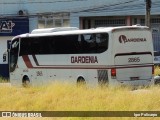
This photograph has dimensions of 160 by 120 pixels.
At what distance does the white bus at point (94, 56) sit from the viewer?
21.5m

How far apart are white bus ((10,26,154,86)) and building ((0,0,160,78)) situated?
1850 centimetres

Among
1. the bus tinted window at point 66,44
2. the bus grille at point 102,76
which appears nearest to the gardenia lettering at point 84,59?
the bus tinted window at point 66,44

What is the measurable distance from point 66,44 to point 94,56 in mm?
2386

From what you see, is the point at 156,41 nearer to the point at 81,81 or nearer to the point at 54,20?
the point at 54,20

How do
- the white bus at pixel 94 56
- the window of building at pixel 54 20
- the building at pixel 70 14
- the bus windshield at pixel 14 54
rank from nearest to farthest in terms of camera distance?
the white bus at pixel 94 56
the bus windshield at pixel 14 54
the building at pixel 70 14
the window of building at pixel 54 20

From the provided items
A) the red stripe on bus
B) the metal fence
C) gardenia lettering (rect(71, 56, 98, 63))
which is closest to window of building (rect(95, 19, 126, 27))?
the metal fence

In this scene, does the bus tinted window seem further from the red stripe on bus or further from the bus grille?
the bus grille

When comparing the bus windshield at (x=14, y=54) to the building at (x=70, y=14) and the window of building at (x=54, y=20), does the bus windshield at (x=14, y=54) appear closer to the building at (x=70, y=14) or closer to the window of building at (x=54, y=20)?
the building at (x=70, y=14)

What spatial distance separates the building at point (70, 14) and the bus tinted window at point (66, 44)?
18.4 meters

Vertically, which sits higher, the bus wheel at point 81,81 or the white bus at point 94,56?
the white bus at point 94,56

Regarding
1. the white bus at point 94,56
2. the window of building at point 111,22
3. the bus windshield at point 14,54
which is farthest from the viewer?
the window of building at point 111,22

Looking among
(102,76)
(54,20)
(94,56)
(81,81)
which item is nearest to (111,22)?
(54,20)

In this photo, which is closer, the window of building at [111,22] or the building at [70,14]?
the building at [70,14]

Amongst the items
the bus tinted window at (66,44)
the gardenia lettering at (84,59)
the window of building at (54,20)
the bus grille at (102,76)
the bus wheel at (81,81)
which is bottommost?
the bus wheel at (81,81)
